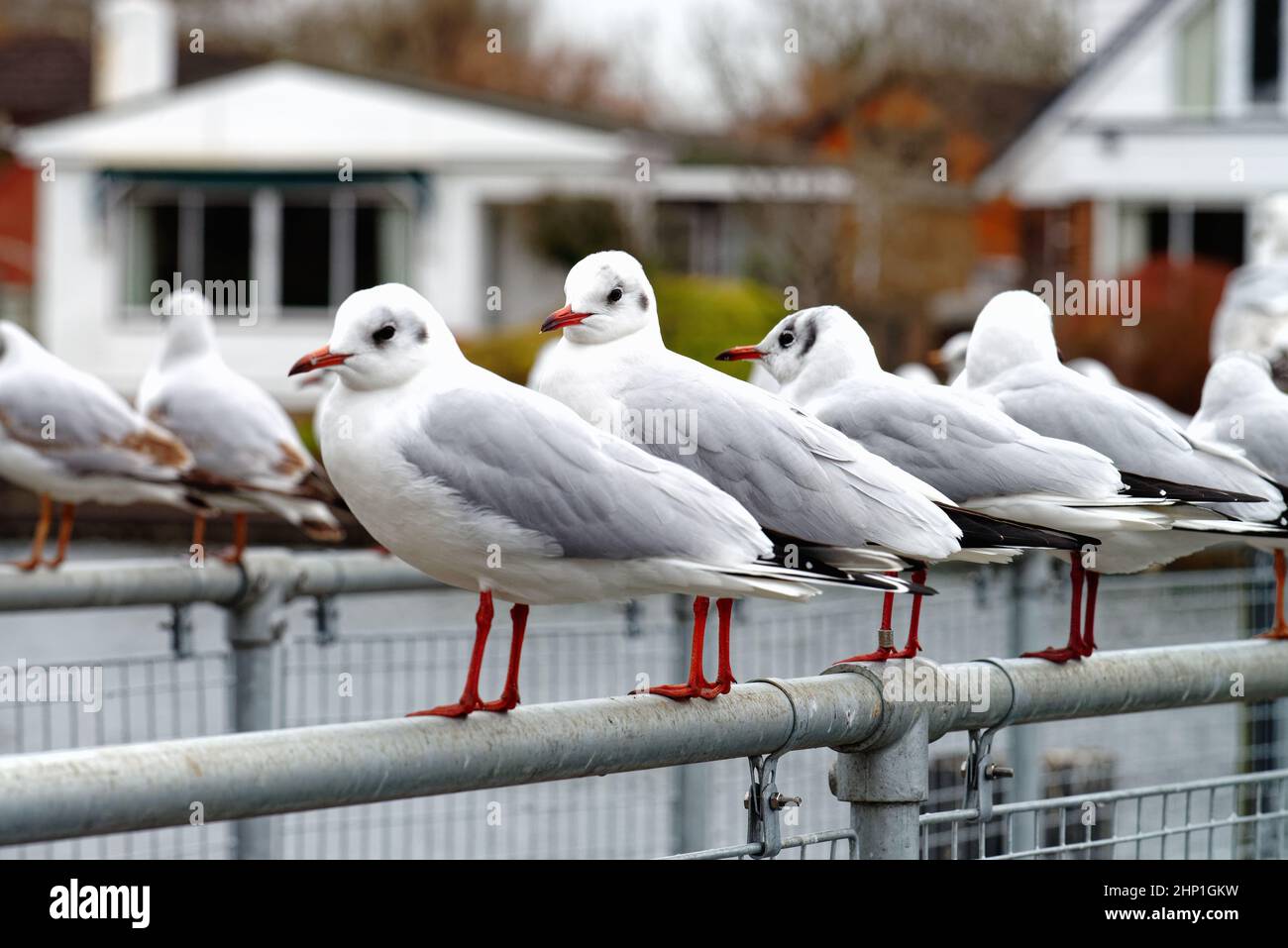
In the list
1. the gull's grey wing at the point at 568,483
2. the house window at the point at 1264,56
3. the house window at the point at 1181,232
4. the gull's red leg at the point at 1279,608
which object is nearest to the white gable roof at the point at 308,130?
the house window at the point at 1181,232

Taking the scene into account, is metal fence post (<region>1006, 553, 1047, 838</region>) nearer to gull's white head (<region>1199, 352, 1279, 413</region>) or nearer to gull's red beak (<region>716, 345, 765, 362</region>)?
gull's white head (<region>1199, 352, 1279, 413</region>)

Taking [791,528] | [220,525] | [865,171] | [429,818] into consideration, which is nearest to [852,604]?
[429,818]

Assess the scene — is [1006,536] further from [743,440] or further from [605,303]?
[605,303]

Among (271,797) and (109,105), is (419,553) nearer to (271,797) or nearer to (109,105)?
(271,797)

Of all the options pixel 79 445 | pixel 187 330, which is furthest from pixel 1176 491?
pixel 187 330

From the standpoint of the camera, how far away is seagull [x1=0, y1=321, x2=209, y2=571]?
26.9 feet

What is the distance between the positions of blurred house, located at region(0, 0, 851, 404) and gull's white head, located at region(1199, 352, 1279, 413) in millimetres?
30001

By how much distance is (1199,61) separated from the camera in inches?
1378

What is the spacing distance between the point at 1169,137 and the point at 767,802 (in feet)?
110

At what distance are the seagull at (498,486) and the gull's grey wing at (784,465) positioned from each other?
0.39 meters

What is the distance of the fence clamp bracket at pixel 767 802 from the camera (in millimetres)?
3385

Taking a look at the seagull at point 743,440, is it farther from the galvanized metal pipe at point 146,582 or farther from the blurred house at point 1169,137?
the blurred house at point 1169,137

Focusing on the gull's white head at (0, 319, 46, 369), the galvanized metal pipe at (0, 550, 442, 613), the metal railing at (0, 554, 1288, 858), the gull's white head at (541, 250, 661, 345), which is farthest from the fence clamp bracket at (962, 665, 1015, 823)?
the gull's white head at (0, 319, 46, 369)
